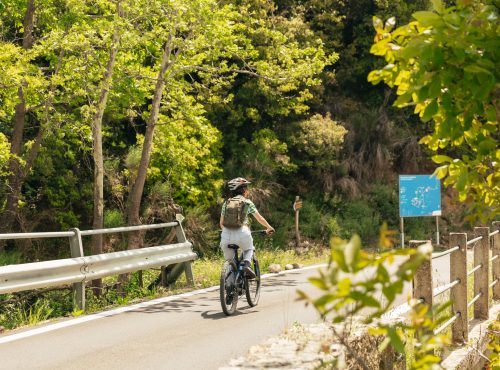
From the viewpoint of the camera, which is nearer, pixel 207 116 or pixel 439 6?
pixel 439 6

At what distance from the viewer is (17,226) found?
22.9 metres

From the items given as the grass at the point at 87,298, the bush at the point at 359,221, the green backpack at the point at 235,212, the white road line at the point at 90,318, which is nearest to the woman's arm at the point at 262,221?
the green backpack at the point at 235,212

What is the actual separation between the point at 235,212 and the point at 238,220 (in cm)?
12

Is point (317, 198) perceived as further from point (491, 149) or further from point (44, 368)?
point (491, 149)

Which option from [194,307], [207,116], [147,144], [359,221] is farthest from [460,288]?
[359,221]

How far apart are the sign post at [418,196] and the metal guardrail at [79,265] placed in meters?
11.1

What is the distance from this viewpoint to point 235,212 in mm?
11133

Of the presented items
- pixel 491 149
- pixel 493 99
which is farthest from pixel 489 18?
pixel 491 149

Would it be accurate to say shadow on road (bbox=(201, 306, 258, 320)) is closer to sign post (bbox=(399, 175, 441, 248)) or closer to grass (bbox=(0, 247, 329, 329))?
grass (bbox=(0, 247, 329, 329))

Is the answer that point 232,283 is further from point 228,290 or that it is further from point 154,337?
point 154,337

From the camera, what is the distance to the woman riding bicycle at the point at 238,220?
36.5ft

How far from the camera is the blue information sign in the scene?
79.3 feet

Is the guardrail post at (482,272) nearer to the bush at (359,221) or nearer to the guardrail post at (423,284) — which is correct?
the guardrail post at (423,284)

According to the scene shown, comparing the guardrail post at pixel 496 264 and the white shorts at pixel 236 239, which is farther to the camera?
the guardrail post at pixel 496 264
